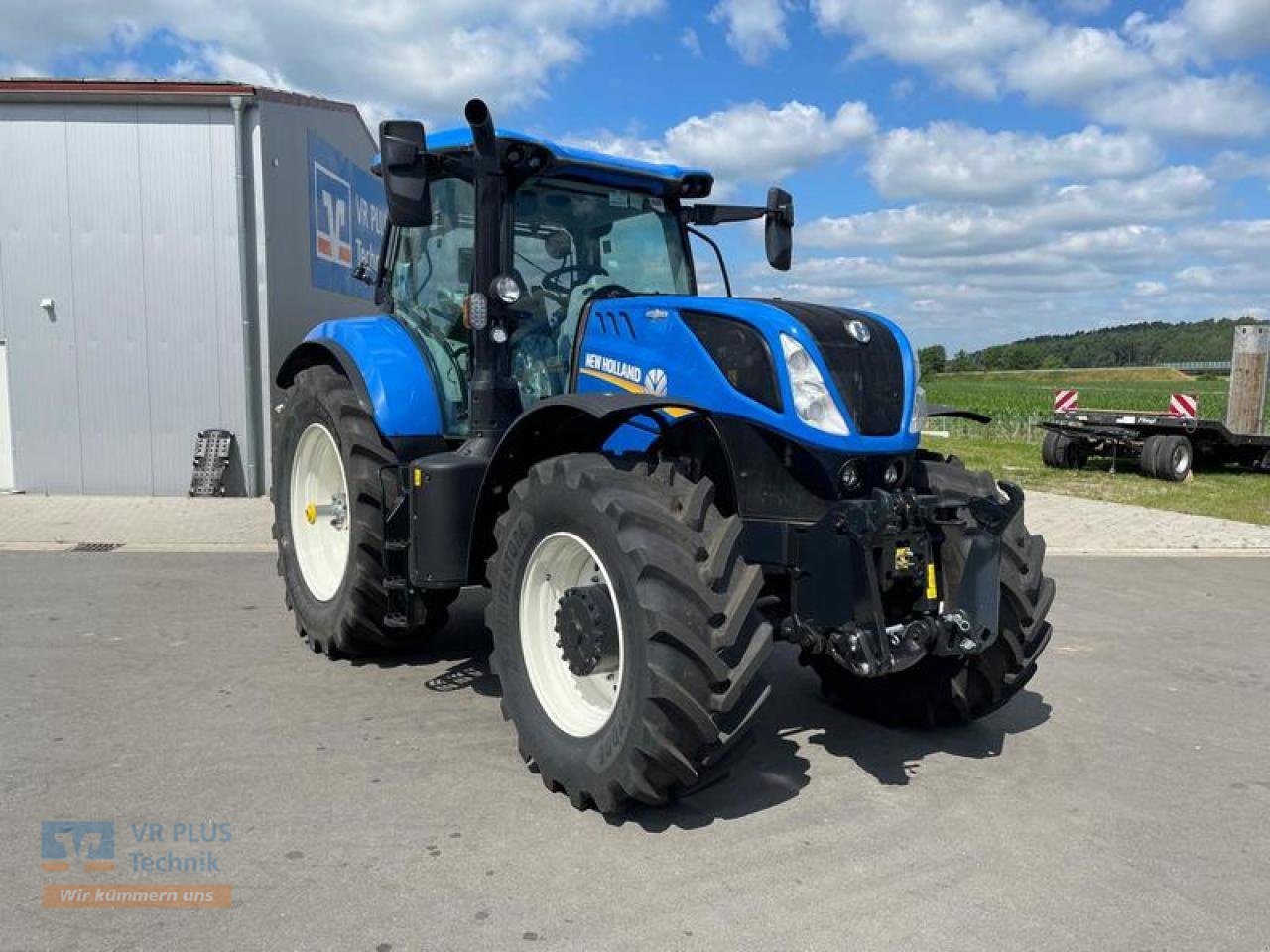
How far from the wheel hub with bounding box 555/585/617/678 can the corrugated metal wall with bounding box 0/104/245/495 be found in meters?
9.42

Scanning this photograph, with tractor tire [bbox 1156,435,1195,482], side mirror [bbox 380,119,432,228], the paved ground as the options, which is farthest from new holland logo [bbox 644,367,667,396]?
tractor tire [bbox 1156,435,1195,482]

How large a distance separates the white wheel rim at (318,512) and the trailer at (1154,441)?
46.5ft

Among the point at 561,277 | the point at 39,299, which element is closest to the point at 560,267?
the point at 561,277

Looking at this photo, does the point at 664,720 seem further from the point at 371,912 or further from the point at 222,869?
the point at 222,869

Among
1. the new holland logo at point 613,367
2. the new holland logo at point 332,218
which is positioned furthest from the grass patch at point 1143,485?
the new holland logo at point 613,367

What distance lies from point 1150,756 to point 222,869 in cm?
377

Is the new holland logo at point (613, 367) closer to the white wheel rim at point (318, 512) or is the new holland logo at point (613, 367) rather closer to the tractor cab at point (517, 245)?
the tractor cab at point (517, 245)

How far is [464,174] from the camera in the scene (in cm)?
510

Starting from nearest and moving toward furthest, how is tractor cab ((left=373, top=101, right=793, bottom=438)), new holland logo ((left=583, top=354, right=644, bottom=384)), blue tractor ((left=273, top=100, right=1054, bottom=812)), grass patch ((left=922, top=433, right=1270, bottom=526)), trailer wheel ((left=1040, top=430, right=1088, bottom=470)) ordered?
blue tractor ((left=273, top=100, right=1054, bottom=812)), new holland logo ((left=583, top=354, right=644, bottom=384)), tractor cab ((left=373, top=101, right=793, bottom=438)), grass patch ((left=922, top=433, right=1270, bottom=526)), trailer wheel ((left=1040, top=430, right=1088, bottom=470))

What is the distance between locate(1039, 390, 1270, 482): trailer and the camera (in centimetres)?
1619

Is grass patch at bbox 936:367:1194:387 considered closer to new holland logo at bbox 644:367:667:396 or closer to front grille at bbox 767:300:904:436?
front grille at bbox 767:300:904:436

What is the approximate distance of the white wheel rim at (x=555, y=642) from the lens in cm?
396

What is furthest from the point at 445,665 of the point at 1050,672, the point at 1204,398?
the point at 1204,398

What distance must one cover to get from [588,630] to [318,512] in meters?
2.75
